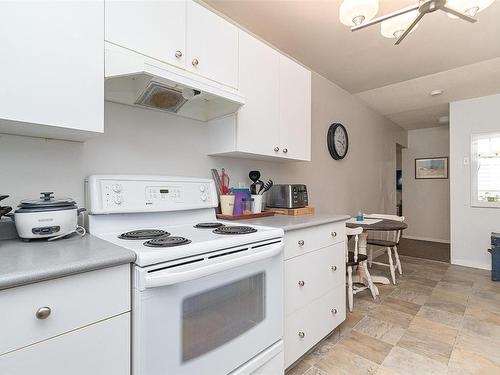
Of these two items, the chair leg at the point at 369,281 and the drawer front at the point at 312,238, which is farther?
the chair leg at the point at 369,281

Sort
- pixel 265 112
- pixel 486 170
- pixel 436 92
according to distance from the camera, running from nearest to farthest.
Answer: pixel 265 112, pixel 436 92, pixel 486 170

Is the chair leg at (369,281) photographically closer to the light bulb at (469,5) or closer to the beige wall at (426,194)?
the light bulb at (469,5)

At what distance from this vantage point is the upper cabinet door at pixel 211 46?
141cm

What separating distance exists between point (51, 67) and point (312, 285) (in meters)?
1.71

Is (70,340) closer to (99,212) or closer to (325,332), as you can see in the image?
(99,212)

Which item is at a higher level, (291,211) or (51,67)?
(51,67)

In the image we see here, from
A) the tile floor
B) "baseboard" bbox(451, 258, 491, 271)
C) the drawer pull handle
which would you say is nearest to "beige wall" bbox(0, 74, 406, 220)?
the drawer pull handle

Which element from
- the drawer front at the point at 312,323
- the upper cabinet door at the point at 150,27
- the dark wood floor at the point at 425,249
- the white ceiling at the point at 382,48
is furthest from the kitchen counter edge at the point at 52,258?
the dark wood floor at the point at 425,249

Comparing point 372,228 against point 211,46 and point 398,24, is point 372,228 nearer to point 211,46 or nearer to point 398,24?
point 398,24

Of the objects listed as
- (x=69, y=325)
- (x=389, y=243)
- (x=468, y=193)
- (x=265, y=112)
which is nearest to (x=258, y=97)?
(x=265, y=112)

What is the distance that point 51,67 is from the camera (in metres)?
0.97

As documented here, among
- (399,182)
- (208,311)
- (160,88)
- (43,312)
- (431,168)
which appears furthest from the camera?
(399,182)

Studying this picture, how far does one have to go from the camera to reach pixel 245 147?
1719mm

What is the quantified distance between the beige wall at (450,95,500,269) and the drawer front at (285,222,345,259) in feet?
10.0
